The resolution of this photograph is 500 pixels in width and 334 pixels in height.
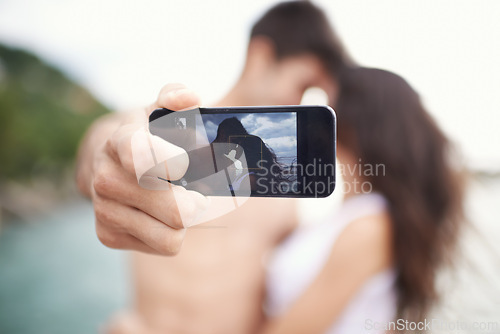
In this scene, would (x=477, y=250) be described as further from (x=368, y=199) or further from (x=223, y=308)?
(x=223, y=308)

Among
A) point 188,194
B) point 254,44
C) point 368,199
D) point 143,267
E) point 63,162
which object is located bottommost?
point 63,162

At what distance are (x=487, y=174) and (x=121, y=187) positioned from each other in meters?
0.89

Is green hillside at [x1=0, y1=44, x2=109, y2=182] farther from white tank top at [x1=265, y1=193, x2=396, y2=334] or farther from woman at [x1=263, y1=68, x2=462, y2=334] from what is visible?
woman at [x1=263, y1=68, x2=462, y2=334]

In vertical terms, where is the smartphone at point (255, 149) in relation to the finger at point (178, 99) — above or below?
below

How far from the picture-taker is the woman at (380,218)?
2.26 ft

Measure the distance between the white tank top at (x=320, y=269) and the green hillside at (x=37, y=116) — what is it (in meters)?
6.21

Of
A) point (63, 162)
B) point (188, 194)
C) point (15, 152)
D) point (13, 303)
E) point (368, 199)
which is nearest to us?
point (188, 194)

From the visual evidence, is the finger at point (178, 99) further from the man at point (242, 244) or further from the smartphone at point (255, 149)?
the man at point (242, 244)

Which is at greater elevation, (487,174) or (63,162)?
(487,174)

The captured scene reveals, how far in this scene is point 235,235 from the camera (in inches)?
38.3

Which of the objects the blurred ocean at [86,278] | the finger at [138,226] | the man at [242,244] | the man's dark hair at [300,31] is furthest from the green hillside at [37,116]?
the finger at [138,226]

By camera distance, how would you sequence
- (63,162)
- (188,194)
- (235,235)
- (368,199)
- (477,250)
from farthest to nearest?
1. (63,162)
2. (235,235)
3. (477,250)
4. (368,199)
5. (188,194)

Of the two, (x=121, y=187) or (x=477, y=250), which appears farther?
(x=477, y=250)

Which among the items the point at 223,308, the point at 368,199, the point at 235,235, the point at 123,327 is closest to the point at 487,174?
the point at 368,199
